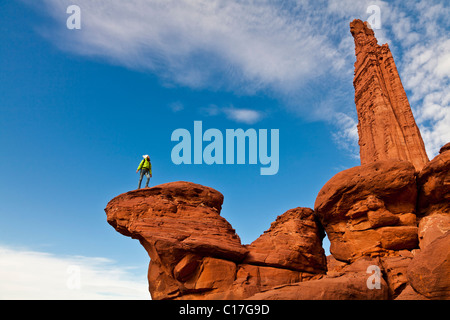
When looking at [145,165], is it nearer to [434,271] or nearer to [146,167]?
[146,167]

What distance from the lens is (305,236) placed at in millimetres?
18453

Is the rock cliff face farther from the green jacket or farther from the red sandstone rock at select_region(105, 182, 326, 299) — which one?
the green jacket

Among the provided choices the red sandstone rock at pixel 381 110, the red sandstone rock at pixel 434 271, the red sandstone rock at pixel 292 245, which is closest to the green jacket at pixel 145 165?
the red sandstone rock at pixel 292 245

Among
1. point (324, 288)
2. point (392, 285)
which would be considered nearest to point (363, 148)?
point (392, 285)

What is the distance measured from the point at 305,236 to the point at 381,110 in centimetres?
2187

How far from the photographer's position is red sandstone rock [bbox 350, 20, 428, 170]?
97.9 ft

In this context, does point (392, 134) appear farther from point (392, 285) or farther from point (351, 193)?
point (392, 285)

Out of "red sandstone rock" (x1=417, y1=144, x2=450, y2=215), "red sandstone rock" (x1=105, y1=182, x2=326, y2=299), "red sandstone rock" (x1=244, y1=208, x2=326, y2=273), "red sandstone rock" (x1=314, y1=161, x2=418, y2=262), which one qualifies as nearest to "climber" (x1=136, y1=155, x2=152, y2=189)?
"red sandstone rock" (x1=105, y1=182, x2=326, y2=299)

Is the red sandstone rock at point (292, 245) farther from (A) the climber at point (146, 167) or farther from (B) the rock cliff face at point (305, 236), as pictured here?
(A) the climber at point (146, 167)

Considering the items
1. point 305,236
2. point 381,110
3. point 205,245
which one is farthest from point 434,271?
point 381,110

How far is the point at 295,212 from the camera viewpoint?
20172mm

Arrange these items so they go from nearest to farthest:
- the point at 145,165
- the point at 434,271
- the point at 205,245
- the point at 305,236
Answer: the point at 434,271 < the point at 205,245 < the point at 305,236 < the point at 145,165

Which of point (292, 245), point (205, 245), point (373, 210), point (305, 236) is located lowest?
point (205, 245)

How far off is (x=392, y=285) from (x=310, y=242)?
5504mm
